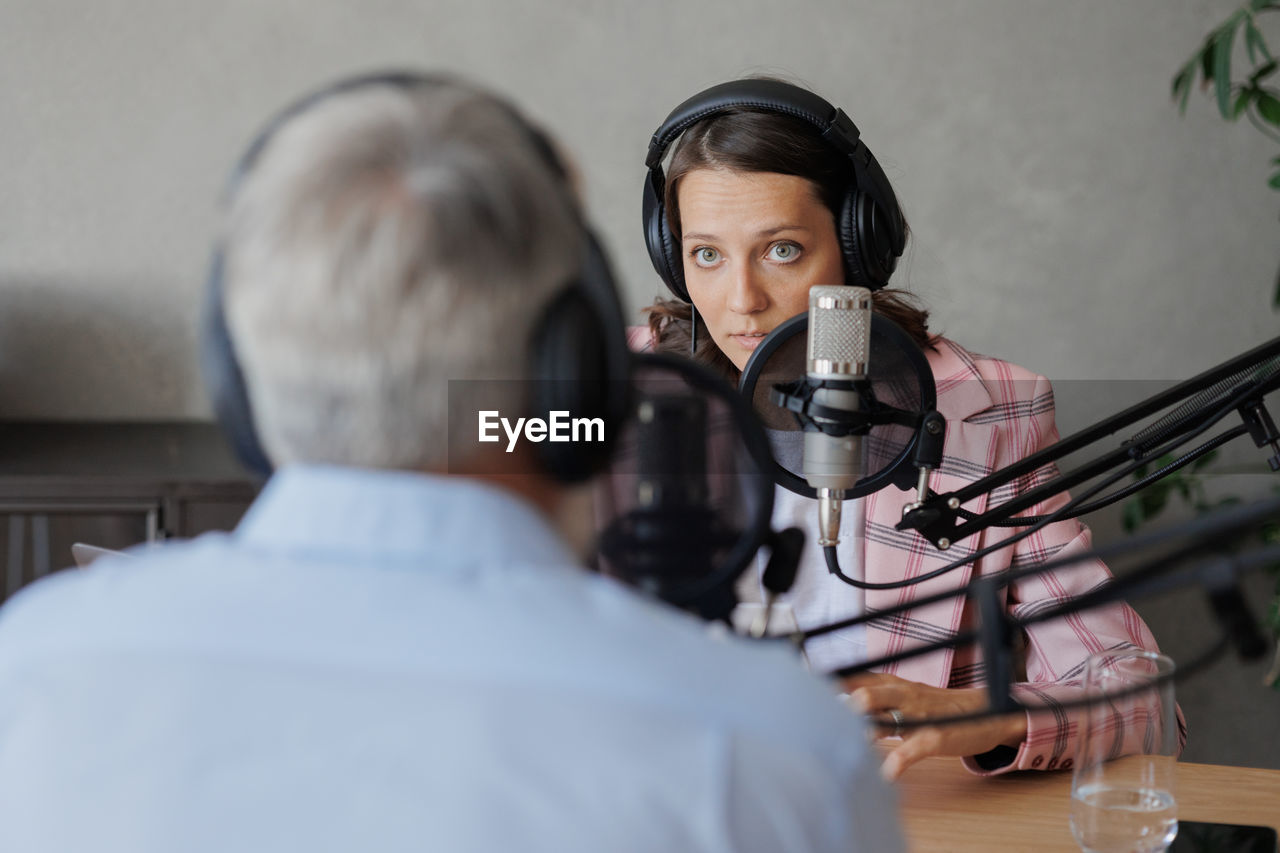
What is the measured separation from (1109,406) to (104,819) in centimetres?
254

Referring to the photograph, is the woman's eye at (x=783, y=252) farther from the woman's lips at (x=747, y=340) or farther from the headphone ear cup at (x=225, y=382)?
the headphone ear cup at (x=225, y=382)

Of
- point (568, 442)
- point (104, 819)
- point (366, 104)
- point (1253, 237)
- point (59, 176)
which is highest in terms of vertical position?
point (59, 176)

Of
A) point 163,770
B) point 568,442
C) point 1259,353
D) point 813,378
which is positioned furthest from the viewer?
point 813,378

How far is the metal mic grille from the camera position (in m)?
0.93

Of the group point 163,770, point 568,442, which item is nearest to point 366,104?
point 568,442

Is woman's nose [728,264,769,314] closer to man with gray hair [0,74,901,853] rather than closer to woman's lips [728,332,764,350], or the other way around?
woman's lips [728,332,764,350]

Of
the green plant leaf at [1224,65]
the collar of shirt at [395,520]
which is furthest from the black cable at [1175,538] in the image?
the green plant leaf at [1224,65]

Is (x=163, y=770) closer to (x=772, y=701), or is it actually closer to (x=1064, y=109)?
(x=772, y=701)

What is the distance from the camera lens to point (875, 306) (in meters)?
1.63

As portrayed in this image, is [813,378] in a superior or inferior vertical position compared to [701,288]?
inferior

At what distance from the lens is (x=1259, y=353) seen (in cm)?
84

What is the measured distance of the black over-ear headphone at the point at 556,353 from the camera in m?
0.56

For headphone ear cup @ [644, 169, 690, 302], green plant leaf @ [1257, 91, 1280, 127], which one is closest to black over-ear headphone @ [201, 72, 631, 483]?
headphone ear cup @ [644, 169, 690, 302]

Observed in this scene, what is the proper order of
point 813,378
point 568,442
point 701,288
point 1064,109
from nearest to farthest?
point 568,442 < point 813,378 < point 701,288 < point 1064,109
